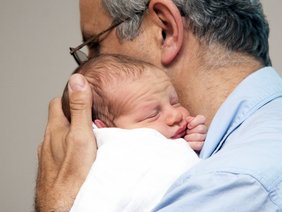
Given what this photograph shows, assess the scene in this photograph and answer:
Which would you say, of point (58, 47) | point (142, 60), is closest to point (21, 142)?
point (58, 47)

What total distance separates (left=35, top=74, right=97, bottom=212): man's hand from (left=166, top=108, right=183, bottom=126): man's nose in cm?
16

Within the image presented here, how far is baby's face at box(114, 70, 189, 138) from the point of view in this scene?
1.00 m

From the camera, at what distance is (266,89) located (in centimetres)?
100

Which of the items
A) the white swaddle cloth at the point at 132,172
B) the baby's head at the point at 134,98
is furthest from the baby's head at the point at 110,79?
the white swaddle cloth at the point at 132,172

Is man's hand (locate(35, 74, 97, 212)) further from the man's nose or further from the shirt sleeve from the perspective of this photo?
the shirt sleeve

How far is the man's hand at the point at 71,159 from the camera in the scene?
3.19ft

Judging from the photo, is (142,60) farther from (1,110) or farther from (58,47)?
(1,110)

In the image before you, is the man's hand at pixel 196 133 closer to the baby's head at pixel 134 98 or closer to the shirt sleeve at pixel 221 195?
the baby's head at pixel 134 98

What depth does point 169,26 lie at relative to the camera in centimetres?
110

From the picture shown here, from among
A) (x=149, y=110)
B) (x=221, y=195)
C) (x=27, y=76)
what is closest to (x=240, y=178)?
(x=221, y=195)

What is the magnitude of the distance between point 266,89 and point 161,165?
11.8 inches

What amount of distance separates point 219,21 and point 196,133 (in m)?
0.27

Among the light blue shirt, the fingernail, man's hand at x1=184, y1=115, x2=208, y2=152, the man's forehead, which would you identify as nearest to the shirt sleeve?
the light blue shirt

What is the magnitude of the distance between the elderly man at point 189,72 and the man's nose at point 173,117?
0.22ft
